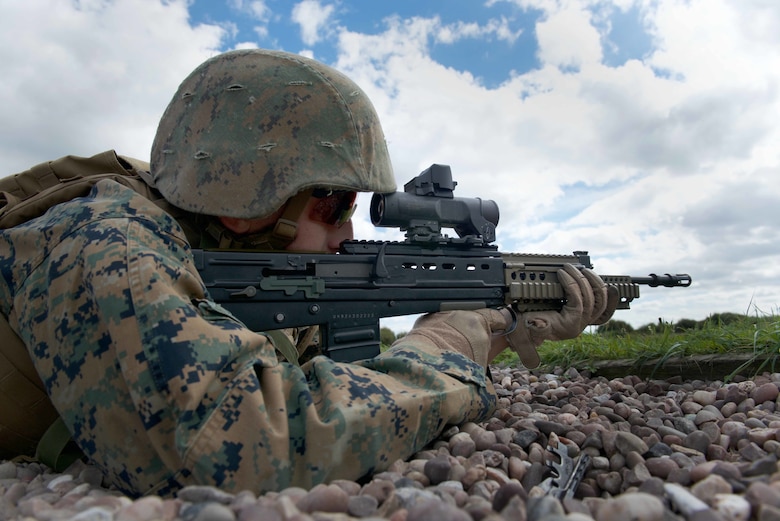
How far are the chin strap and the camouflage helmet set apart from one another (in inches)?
7.1

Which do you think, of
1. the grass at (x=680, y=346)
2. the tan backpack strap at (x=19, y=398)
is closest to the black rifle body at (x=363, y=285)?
the tan backpack strap at (x=19, y=398)

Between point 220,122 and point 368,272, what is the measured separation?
1.20 metres

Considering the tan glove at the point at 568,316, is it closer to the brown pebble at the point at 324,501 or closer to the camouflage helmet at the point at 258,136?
the camouflage helmet at the point at 258,136

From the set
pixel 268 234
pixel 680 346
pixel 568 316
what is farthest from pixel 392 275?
pixel 680 346

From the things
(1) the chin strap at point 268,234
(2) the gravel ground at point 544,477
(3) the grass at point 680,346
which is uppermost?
(1) the chin strap at point 268,234

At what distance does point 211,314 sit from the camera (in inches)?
79.4

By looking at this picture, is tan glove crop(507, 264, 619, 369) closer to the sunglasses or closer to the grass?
the grass

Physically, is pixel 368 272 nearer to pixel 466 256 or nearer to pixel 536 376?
pixel 466 256

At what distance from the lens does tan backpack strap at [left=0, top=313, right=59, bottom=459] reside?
224cm

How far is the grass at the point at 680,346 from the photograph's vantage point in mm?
3824

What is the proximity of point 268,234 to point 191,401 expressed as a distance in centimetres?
138

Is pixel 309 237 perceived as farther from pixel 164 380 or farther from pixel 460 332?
pixel 164 380

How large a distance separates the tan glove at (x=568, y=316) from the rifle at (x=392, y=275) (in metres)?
0.08

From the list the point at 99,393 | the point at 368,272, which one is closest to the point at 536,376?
the point at 368,272
